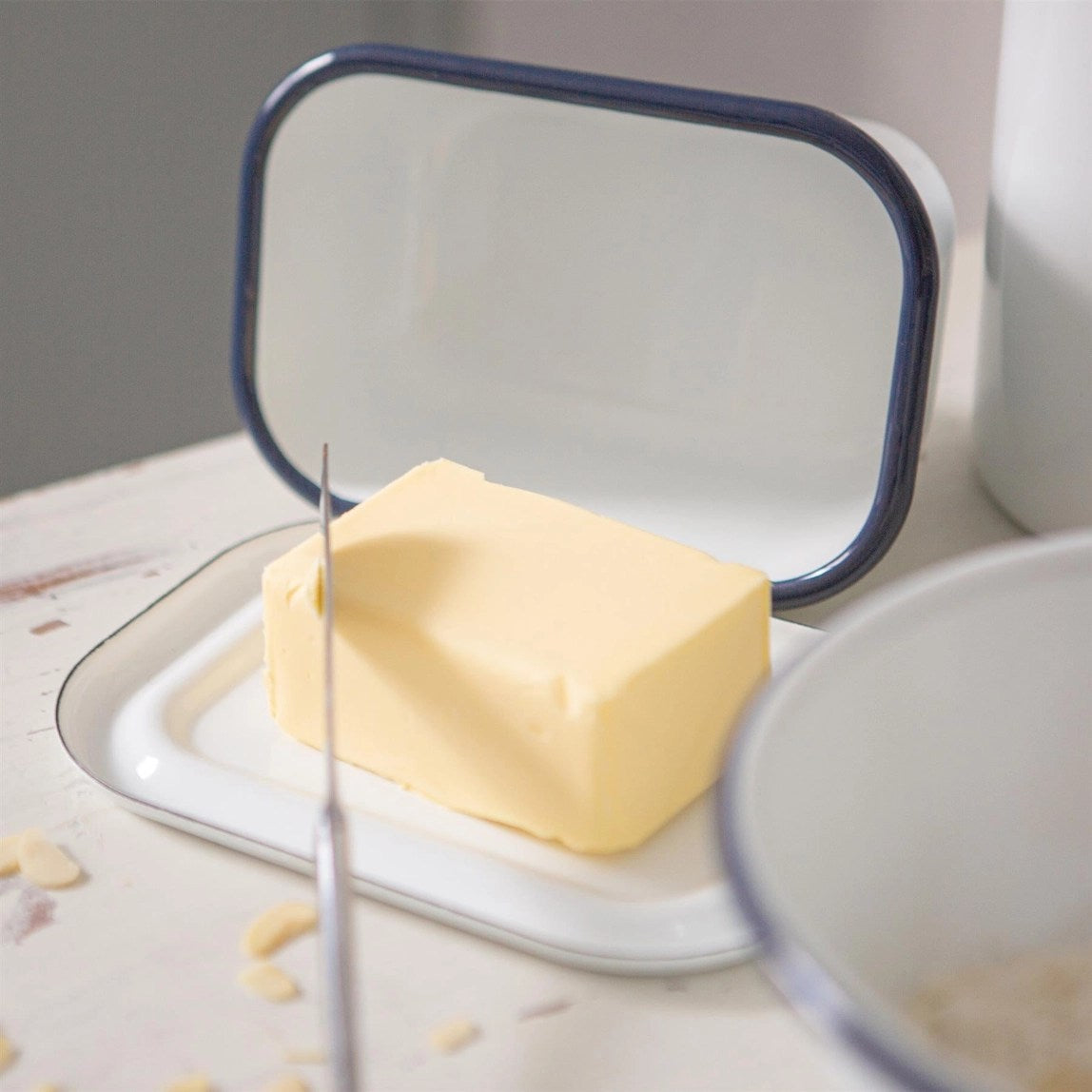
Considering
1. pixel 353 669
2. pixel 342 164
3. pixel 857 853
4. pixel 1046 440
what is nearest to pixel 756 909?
pixel 857 853

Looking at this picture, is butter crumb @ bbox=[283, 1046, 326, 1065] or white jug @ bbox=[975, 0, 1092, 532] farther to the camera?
white jug @ bbox=[975, 0, 1092, 532]

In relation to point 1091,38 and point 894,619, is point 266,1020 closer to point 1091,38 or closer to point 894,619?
point 894,619

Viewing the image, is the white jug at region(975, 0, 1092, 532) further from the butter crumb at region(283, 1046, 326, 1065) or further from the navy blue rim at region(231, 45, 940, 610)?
the butter crumb at region(283, 1046, 326, 1065)

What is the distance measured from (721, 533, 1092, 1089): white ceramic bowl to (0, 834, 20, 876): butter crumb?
0.76 feet

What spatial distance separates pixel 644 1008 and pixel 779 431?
1.00 feet

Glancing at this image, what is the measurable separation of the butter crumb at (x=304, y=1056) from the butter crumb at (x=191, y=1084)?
18mm

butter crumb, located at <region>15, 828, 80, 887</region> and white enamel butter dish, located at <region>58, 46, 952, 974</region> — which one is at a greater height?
white enamel butter dish, located at <region>58, 46, 952, 974</region>

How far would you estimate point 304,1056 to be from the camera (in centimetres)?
31

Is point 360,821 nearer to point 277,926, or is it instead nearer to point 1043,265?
point 277,926

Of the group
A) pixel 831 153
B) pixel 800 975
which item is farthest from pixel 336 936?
pixel 831 153

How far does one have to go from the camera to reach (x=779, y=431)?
57cm

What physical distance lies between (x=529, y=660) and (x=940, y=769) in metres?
0.11

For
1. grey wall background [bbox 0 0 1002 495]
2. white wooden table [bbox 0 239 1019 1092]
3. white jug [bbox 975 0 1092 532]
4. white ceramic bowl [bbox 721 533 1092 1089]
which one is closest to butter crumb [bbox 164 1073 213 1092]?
white wooden table [bbox 0 239 1019 1092]

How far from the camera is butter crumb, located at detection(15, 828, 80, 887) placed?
36 cm
